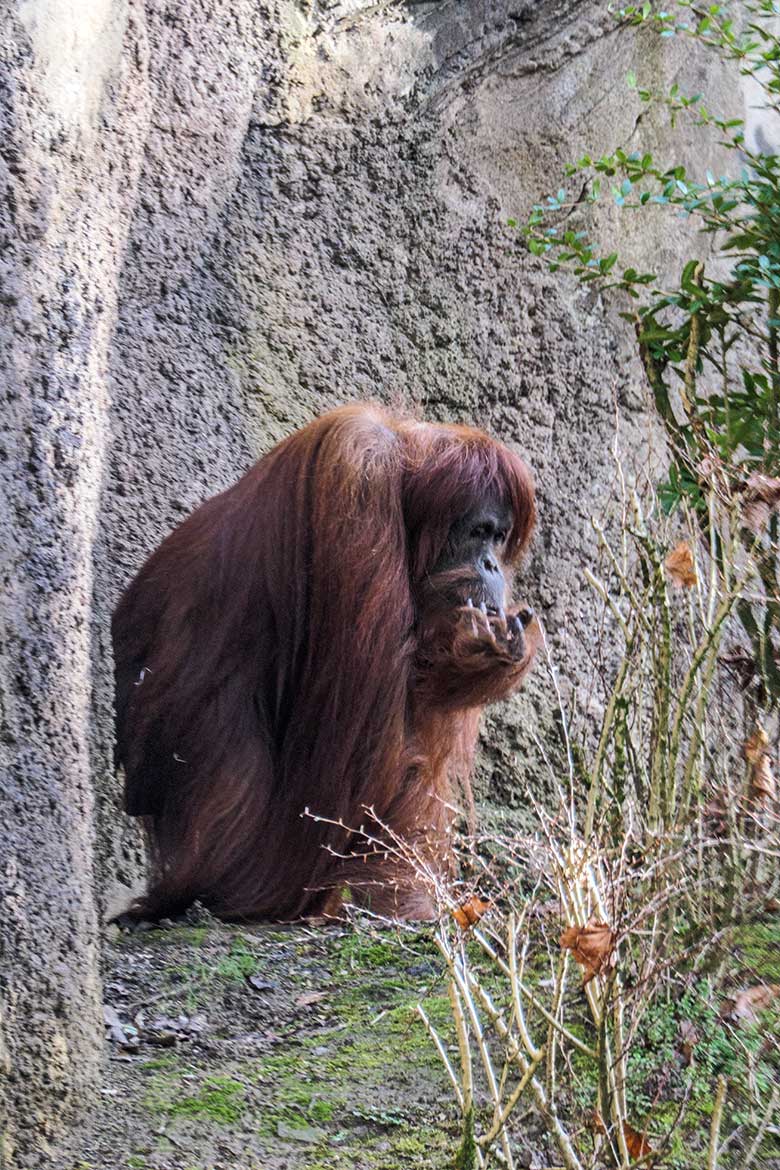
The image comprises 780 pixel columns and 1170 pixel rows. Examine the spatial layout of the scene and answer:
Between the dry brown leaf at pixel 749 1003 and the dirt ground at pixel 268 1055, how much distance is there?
465mm

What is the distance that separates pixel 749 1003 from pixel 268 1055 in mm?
777

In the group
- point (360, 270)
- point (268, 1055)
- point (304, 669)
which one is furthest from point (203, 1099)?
point (360, 270)

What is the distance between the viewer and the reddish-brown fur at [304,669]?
11.9 ft

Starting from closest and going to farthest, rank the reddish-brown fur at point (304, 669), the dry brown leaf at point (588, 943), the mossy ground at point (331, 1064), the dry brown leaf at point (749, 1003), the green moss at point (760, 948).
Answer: the dry brown leaf at point (588, 943) → the mossy ground at point (331, 1064) → the dry brown leaf at point (749, 1003) → the green moss at point (760, 948) → the reddish-brown fur at point (304, 669)

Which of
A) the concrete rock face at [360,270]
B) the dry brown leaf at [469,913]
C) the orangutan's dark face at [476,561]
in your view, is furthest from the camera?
the concrete rock face at [360,270]

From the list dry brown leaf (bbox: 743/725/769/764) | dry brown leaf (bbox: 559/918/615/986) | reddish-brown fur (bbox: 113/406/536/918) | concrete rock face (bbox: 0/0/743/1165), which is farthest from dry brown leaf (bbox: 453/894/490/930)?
reddish-brown fur (bbox: 113/406/536/918)

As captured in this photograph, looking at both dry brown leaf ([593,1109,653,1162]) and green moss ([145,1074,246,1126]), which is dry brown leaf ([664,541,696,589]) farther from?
green moss ([145,1074,246,1126])

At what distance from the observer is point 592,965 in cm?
178

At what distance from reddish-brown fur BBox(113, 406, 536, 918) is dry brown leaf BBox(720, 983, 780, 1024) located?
3.88ft

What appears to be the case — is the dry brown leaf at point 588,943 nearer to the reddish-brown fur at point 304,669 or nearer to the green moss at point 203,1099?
the green moss at point 203,1099

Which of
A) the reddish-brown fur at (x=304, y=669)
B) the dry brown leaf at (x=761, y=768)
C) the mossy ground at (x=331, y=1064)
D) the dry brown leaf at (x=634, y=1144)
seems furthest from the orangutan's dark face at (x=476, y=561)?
the dry brown leaf at (x=634, y=1144)

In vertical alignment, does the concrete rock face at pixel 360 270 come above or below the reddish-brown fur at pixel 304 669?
above

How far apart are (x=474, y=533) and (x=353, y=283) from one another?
3.90ft

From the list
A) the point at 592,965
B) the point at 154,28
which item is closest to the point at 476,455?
the point at 154,28
